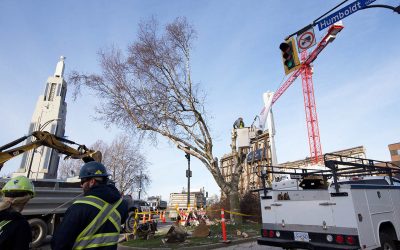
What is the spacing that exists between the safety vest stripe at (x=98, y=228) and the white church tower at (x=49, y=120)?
44664 millimetres

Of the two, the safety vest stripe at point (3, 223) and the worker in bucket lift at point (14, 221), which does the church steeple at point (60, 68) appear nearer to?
the worker in bucket lift at point (14, 221)

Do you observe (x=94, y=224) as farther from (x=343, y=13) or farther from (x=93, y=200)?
(x=343, y=13)

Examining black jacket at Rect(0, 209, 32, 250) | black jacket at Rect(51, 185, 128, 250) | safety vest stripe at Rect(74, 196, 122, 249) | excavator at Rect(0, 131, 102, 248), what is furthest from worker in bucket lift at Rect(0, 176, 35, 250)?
excavator at Rect(0, 131, 102, 248)

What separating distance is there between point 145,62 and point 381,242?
1378 centimetres

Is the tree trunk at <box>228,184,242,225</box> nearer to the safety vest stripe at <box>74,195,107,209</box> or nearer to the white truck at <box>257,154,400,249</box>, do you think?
the white truck at <box>257,154,400,249</box>

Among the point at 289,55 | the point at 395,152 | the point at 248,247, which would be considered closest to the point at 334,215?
the point at 248,247

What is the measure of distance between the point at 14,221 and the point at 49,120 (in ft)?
155

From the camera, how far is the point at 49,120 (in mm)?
43875

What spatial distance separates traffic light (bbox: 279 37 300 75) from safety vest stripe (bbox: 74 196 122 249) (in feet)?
24.8

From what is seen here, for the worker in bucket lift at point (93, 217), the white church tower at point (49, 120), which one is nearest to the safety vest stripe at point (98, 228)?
the worker in bucket lift at point (93, 217)

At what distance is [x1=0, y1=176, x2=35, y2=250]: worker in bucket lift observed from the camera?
224cm

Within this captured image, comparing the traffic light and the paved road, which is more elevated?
the traffic light

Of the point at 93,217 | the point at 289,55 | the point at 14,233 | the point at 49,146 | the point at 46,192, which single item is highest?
the point at 289,55

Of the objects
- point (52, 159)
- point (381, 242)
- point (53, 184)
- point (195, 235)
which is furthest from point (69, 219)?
point (52, 159)
